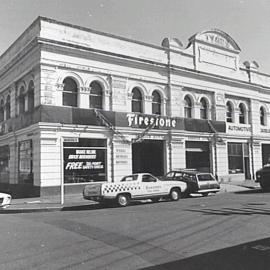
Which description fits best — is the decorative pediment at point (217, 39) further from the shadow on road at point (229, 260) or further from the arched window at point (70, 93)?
the shadow on road at point (229, 260)

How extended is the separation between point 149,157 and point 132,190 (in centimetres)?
916

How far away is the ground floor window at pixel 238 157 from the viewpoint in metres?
27.2

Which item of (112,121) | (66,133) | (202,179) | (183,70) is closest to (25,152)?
(66,133)

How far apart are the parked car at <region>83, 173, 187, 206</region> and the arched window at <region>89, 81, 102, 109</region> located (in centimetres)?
665

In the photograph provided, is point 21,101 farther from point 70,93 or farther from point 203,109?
point 203,109

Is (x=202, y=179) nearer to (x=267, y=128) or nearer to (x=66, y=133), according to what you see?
(x=66, y=133)

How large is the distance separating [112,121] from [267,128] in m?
16.5

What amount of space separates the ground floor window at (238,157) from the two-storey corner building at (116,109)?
0.28 feet

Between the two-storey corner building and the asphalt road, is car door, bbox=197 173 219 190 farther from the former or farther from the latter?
the asphalt road

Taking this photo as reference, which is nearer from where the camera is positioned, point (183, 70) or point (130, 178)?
point (130, 178)

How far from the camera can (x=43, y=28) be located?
62.6 feet

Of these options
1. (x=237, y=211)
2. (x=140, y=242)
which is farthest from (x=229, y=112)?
(x=140, y=242)

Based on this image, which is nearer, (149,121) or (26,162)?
(26,162)

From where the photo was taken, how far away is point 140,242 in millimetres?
7320
